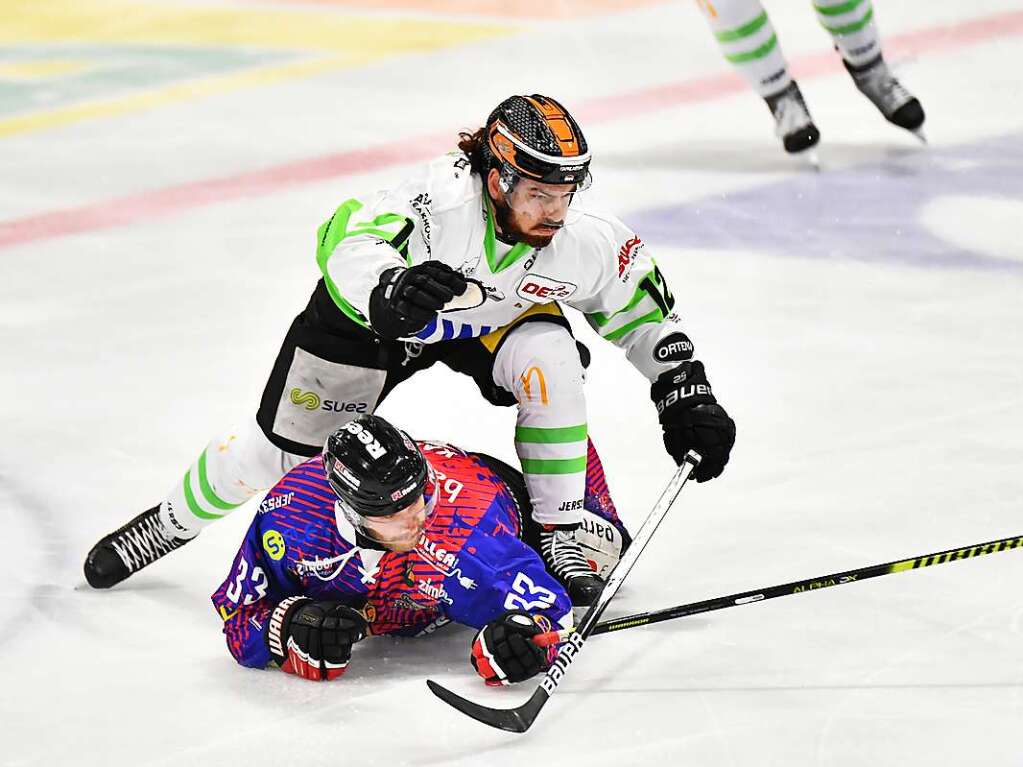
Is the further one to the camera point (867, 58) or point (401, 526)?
point (867, 58)

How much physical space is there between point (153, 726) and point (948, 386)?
7.77 feet

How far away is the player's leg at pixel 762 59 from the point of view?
6.67 metres

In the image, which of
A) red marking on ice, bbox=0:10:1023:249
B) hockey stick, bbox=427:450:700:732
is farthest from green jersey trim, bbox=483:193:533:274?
red marking on ice, bbox=0:10:1023:249

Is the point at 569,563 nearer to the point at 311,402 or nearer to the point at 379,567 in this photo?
the point at 379,567

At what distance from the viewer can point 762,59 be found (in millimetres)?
6711

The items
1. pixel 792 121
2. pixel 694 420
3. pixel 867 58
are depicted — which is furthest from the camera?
pixel 867 58

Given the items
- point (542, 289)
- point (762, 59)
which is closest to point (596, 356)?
point (542, 289)

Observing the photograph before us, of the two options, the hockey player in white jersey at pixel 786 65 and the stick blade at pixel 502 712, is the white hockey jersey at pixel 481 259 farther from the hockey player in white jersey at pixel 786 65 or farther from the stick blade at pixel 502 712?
the hockey player in white jersey at pixel 786 65

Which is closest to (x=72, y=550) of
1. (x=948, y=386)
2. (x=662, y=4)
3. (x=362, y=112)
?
(x=948, y=386)

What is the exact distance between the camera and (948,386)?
4.76 m

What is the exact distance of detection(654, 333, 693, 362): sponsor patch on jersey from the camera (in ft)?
12.5

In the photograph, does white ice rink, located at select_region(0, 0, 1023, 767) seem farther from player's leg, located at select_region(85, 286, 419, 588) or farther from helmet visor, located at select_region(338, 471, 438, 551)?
helmet visor, located at select_region(338, 471, 438, 551)

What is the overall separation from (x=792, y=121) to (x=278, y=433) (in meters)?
3.36

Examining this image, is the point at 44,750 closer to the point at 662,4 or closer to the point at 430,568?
the point at 430,568
